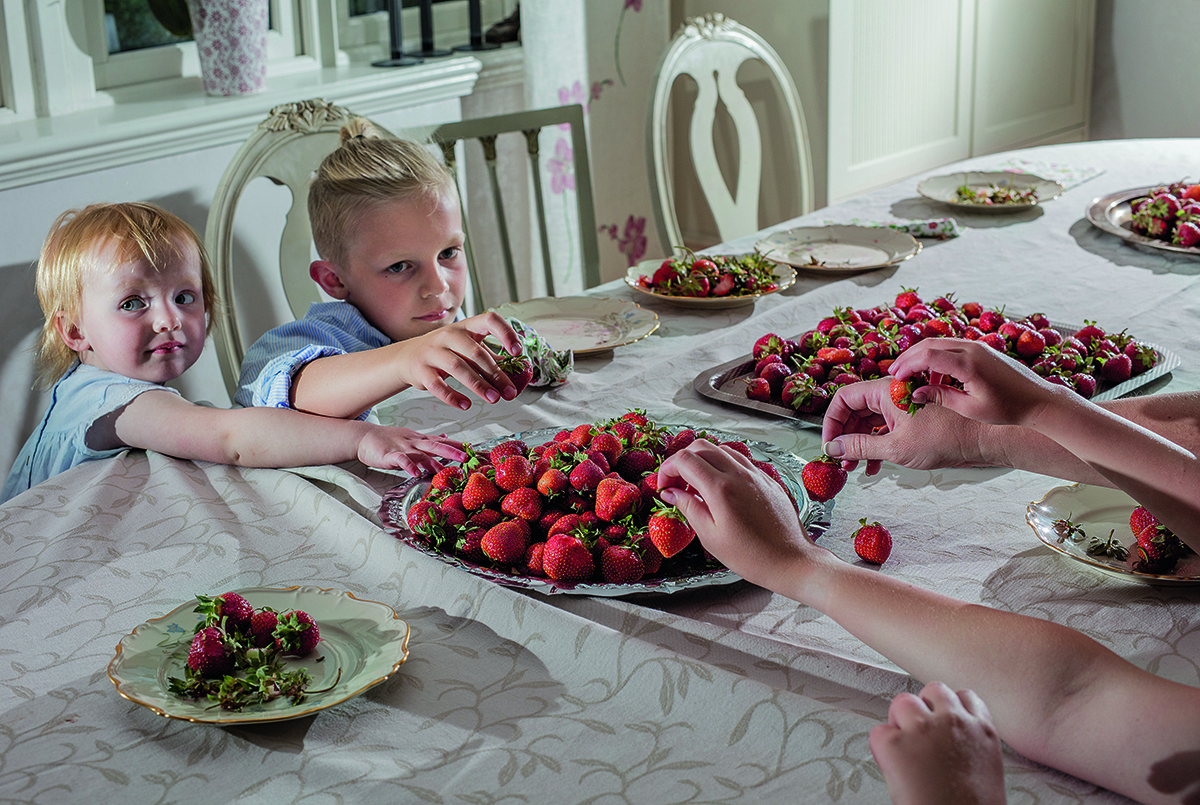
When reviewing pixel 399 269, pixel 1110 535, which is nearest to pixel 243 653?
pixel 1110 535

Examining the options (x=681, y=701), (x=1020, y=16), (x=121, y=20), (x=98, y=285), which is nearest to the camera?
(x=681, y=701)

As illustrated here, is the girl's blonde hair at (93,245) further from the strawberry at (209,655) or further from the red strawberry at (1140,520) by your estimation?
the red strawberry at (1140,520)

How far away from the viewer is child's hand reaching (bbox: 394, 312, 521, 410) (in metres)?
1.04

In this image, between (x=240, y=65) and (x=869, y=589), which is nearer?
(x=869, y=589)

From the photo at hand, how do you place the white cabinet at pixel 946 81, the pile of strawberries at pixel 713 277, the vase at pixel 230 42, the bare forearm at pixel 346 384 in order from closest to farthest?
the bare forearm at pixel 346 384 < the pile of strawberries at pixel 713 277 < the vase at pixel 230 42 < the white cabinet at pixel 946 81

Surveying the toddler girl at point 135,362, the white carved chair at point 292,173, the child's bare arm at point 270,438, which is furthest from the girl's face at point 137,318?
the white carved chair at point 292,173

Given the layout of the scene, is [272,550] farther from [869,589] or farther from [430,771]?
[869,589]

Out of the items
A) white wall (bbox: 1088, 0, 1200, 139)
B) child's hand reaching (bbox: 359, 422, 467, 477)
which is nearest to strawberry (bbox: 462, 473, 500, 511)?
child's hand reaching (bbox: 359, 422, 467, 477)

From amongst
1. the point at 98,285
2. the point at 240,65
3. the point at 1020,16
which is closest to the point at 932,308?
the point at 98,285

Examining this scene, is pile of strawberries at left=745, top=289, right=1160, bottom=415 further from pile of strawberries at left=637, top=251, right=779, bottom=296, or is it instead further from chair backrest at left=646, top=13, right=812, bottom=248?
chair backrest at left=646, top=13, right=812, bottom=248

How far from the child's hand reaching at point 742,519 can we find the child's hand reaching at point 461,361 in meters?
0.33

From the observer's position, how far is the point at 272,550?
3.01ft

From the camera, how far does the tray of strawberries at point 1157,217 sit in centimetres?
169

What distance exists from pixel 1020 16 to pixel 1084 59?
51 cm
